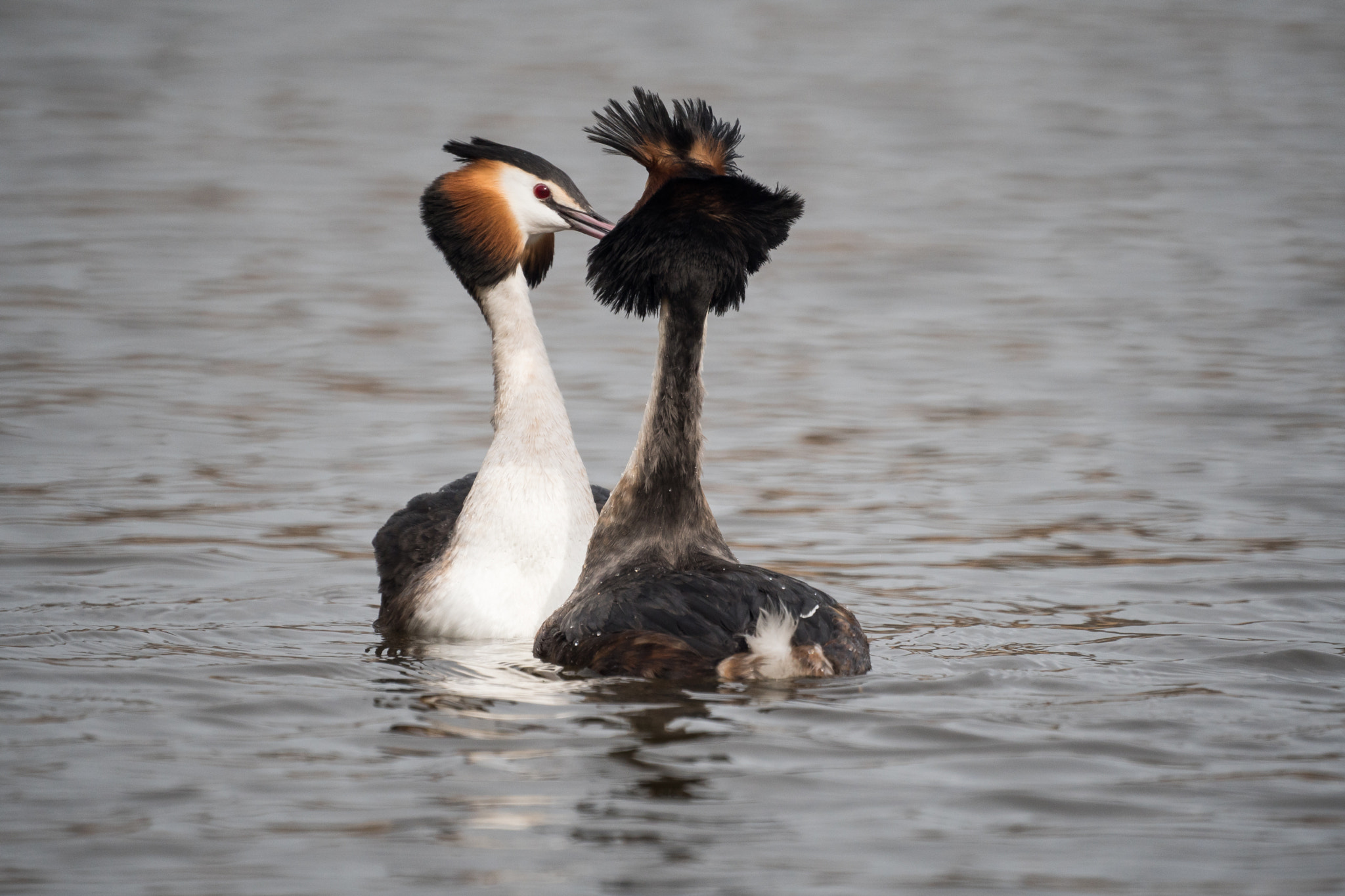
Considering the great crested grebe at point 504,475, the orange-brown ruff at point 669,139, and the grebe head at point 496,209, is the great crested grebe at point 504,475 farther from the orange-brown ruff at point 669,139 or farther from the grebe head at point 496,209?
the orange-brown ruff at point 669,139

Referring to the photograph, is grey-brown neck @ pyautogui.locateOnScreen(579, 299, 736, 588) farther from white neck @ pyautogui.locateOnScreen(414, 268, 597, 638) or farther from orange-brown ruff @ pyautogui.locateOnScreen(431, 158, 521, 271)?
orange-brown ruff @ pyautogui.locateOnScreen(431, 158, 521, 271)

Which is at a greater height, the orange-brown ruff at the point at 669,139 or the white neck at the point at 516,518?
the orange-brown ruff at the point at 669,139

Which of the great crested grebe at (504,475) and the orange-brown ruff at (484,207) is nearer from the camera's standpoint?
the great crested grebe at (504,475)

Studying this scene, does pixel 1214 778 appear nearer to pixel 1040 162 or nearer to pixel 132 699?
pixel 132 699

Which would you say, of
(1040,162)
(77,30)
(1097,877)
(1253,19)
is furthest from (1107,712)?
(1253,19)

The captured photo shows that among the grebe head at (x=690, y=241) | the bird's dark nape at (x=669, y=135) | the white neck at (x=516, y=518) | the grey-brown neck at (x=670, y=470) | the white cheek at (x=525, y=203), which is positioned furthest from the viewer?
the white cheek at (x=525, y=203)

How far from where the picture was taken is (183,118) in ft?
88.2

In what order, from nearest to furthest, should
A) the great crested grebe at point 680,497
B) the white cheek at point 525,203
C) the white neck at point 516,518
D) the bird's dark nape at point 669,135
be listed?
the great crested grebe at point 680,497, the bird's dark nape at point 669,135, the white neck at point 516,518, the white cheek at point 525,203

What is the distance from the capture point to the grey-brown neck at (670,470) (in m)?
6.91

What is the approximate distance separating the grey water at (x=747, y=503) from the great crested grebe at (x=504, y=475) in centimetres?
28

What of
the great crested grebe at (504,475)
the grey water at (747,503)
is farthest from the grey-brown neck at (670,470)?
the great crested grebe at (504,475)

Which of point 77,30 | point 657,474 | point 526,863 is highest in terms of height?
point 77,30

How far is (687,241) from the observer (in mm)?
6824

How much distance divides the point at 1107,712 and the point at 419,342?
9773 millimetres
